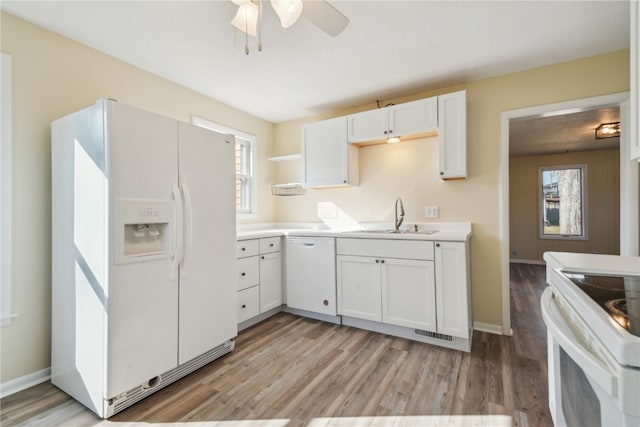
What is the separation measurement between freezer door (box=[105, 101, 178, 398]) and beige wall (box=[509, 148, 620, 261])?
A: 696 cm

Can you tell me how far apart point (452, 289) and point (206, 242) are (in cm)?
198

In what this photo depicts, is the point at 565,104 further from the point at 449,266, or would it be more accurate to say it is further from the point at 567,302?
the point at 567,302

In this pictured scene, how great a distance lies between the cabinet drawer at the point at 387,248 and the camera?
8.07 ft

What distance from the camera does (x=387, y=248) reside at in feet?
8.59

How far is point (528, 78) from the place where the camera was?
8.57ft

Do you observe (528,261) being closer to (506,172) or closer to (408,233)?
(506,172)

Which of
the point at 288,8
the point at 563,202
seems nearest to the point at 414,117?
the point at 288,8

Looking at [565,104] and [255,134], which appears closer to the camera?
[565,104]

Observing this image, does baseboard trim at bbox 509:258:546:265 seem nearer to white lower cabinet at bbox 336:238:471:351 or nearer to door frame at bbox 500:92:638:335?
door frame at bbox 500:92:638:335

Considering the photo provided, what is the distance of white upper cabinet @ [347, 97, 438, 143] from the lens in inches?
108

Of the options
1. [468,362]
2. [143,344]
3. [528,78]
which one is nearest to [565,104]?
[528,78]

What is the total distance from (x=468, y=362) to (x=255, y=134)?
132 inches

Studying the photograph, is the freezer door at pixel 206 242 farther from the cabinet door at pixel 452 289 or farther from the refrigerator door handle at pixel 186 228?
the cabinet door at pixel 452 289

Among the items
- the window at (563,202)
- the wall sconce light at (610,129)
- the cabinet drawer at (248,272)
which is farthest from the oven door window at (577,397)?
the window at (563,202)
